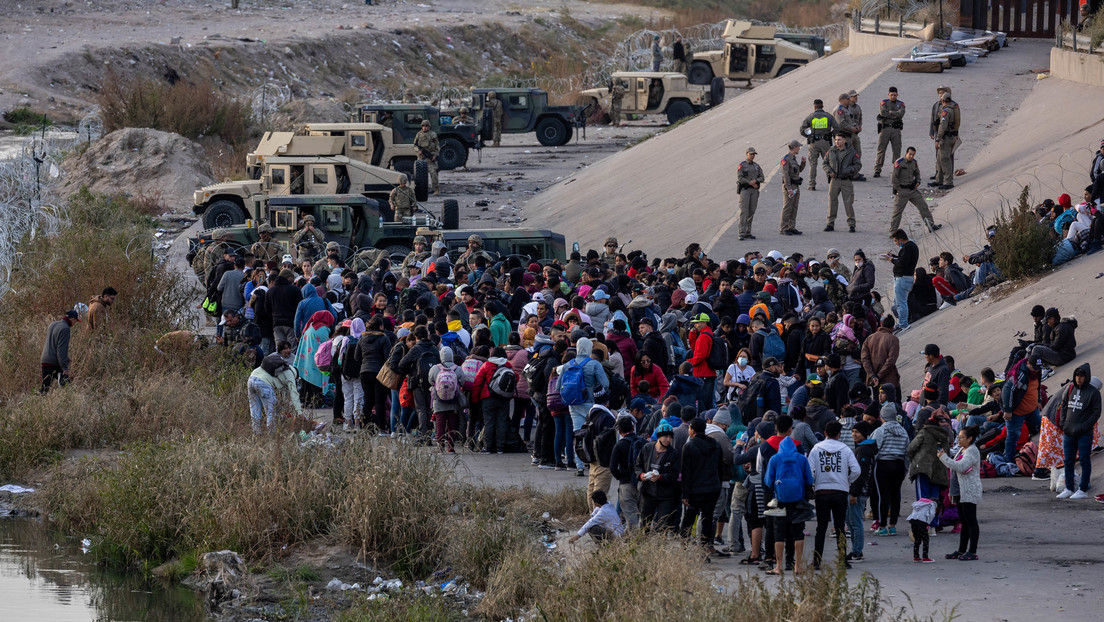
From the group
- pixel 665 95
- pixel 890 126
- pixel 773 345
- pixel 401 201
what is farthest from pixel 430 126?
pixel 773 345

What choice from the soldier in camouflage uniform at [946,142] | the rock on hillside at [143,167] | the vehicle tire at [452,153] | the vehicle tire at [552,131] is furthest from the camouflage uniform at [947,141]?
the vehicle tire at [552,131]

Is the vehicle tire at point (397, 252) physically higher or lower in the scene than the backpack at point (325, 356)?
higher

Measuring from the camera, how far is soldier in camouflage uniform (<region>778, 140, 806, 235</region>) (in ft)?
63.9

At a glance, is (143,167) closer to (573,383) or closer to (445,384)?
(445,384)

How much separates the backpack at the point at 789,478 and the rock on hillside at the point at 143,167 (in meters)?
21.9

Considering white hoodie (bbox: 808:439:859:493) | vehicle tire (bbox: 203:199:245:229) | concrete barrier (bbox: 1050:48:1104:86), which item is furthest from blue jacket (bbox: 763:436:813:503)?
concrete barrier (bbox: 1050:48:1104:86)

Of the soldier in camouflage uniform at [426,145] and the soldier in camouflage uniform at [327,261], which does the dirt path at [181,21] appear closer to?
the soldier in camouflage uniform at [426,145]

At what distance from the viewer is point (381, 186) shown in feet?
74.9

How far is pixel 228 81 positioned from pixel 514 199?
2127cm

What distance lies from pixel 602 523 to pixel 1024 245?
355 inches

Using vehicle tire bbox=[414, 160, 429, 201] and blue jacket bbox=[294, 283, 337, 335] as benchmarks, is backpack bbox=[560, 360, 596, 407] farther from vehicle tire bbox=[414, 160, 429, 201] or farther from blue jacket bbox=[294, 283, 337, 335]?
vehicle tire bbox=[414, 160, 429, 201]

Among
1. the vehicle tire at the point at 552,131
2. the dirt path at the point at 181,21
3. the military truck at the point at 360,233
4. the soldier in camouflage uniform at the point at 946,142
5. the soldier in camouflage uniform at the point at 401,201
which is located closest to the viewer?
the military truck at the point at 360,233

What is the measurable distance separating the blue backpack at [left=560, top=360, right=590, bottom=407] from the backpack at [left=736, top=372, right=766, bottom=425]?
1.31 metres

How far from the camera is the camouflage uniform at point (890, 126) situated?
21.3 meters
